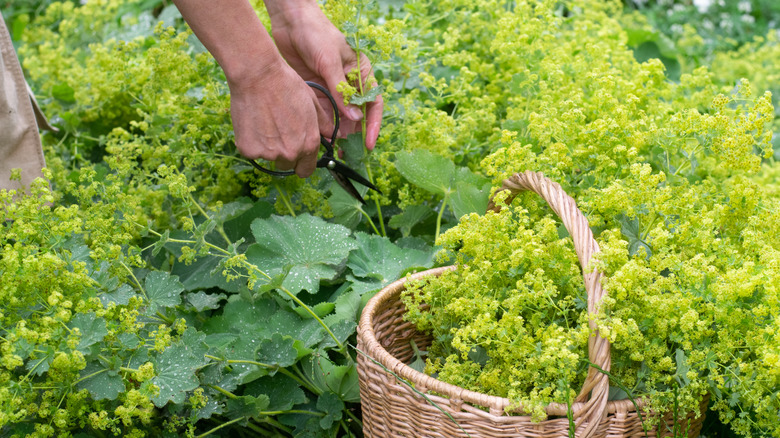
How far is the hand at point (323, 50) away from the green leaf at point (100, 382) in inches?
27.3

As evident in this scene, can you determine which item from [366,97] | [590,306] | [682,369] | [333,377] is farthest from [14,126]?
[682,369]

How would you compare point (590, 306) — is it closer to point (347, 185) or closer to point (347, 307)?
point (347, 307)

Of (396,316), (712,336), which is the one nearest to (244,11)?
(396,316)

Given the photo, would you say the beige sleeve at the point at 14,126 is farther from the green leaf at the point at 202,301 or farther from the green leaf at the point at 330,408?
the green leaf at the point at 330,408

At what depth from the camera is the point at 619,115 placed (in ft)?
3.85

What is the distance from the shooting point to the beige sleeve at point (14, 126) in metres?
1.36

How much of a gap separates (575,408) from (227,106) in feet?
3.47

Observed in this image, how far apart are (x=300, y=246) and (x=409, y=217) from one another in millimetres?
298

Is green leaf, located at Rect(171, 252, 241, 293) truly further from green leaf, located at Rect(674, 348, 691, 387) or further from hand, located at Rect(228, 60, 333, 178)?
green leaf, located at Rect(674, 348, 691, 387)

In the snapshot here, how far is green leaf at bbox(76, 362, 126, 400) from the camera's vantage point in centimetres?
96

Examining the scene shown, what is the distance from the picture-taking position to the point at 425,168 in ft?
4.87

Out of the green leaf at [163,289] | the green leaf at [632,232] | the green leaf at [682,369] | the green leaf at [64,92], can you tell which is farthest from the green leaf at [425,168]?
the green leaf at [64,92]

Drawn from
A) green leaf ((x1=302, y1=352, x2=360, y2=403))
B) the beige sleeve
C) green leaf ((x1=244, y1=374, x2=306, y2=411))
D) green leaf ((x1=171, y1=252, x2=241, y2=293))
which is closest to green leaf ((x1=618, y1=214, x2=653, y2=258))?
green leaf ((x1=302, y1=352, x2=360, y2=403))

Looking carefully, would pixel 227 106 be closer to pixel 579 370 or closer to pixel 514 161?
pixel 514 161
